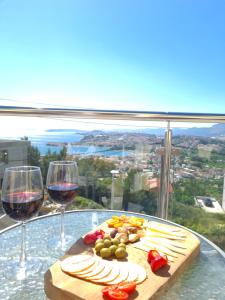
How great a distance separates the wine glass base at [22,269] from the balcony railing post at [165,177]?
1.39 m

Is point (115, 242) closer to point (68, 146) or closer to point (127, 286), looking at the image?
point (127, 286)

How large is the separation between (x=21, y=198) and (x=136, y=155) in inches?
57.7

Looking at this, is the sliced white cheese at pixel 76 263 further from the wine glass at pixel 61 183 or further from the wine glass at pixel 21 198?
the wine glass at pixel 61 183

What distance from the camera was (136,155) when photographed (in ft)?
7.17

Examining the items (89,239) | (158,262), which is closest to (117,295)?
(158,262)

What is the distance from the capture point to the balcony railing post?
2.04 m

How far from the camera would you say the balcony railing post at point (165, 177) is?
2.04 metres

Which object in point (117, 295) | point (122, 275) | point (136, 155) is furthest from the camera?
point (136, 155)

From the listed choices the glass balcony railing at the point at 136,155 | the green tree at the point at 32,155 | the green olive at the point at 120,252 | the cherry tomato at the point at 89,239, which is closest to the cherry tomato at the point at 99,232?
the cherry tomato at the point at 89,239

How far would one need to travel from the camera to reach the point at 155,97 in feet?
47.6

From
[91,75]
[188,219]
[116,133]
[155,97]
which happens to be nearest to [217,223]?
[188,219]

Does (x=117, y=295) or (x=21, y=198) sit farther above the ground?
(x=21, y=198)

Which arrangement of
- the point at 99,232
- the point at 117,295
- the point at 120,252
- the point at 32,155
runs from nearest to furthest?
1. the point at 117,295
2. the point at 120,252
3. the point at 99,232
4. the point at 32,155

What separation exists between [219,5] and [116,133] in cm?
756
